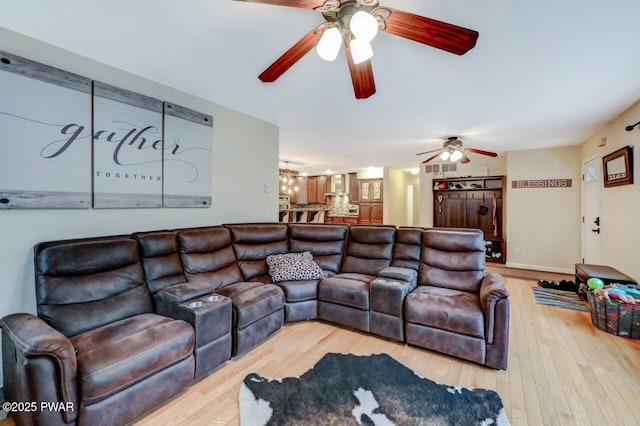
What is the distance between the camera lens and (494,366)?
2.17 metres

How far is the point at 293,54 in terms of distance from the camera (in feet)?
5.71

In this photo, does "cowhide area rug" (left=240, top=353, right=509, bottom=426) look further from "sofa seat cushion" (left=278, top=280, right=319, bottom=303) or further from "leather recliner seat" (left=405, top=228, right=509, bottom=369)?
"sofa seat cushion" (left=278, top=280, right=319, bottom=303)

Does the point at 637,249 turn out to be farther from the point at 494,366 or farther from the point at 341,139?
the point at 341,139

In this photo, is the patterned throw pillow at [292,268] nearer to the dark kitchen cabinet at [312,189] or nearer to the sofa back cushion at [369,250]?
the sofa back cushion at [369,250]

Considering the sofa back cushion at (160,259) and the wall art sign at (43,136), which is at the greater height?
the wall art sign at (43,136)

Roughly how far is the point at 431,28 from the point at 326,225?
8.66 feet

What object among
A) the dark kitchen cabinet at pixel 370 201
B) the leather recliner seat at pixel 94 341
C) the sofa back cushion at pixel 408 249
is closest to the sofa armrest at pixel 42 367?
the leather recliner seat at pixel 94 341

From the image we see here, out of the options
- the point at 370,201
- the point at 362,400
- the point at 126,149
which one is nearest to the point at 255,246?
the point at 126,149

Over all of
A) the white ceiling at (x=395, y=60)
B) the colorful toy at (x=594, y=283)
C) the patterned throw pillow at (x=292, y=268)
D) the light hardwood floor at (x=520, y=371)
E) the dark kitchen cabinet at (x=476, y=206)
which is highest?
the white ceiling at (x=395, y=60)

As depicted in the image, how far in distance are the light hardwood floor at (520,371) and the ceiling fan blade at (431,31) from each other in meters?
2.19

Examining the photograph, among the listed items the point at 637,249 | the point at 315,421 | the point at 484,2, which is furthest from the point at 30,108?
the point at 637,249

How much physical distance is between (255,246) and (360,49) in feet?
8.05

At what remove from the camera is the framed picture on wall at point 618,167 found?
3.14 m

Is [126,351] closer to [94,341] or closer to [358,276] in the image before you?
[94,341]
